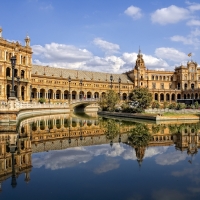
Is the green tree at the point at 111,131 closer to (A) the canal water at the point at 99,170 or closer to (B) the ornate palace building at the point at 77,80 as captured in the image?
(A) the canal water at the point at 99,170

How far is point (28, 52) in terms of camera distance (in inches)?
2881

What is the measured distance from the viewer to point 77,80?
9806 cm

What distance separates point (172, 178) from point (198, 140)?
11592 mm

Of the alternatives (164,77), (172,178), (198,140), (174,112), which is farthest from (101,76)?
(172,178)

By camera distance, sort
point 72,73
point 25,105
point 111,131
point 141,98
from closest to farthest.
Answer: point 111,131, point 25,105, point 141,98, point 72,73

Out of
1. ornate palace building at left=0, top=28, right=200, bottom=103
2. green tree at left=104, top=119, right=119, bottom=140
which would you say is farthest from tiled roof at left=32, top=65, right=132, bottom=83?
green tree at left=104, top=119, right=119, bottom=140

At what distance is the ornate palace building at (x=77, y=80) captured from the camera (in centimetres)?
6675

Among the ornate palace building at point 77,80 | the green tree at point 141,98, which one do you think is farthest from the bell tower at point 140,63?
the green tree at point 141,98

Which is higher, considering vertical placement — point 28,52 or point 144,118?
point 28,52

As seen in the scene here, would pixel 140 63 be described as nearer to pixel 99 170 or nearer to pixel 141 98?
pixel 141 98

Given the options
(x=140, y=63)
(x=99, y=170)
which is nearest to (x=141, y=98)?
(x=99, y=170)

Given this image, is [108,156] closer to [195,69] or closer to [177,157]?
[177,157]

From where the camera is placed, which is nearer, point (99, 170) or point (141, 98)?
point (99, 170)

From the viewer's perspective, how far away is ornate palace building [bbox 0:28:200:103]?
66750 mm
